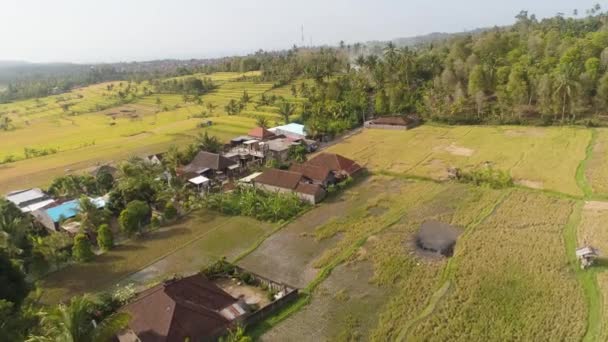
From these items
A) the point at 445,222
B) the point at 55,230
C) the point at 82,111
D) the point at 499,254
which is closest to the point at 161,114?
the point at 82,111

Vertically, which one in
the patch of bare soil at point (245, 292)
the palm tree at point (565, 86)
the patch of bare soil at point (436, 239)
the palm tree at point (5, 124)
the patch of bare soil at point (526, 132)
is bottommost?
the patch of bare soil at point (245, 292)

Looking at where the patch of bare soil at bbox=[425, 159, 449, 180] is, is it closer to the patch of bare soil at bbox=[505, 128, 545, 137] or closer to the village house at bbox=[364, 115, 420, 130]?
the patch of bare soil at bbox=[505, 128, 545, 137]


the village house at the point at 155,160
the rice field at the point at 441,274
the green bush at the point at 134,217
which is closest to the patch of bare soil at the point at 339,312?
the rice field at the point at 441,274

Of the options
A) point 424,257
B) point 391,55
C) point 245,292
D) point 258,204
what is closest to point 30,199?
point 258,204

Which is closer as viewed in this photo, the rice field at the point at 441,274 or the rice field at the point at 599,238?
the rice field at the point at 441,274

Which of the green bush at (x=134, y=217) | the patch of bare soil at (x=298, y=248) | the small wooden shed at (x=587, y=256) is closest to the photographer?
the small wooden shed at (x=587, y=256)

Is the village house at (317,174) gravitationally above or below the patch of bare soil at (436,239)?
above

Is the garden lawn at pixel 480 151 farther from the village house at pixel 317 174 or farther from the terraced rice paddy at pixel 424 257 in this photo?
the village house at pixel 317 174

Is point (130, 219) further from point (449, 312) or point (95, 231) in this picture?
point (449, 312)
